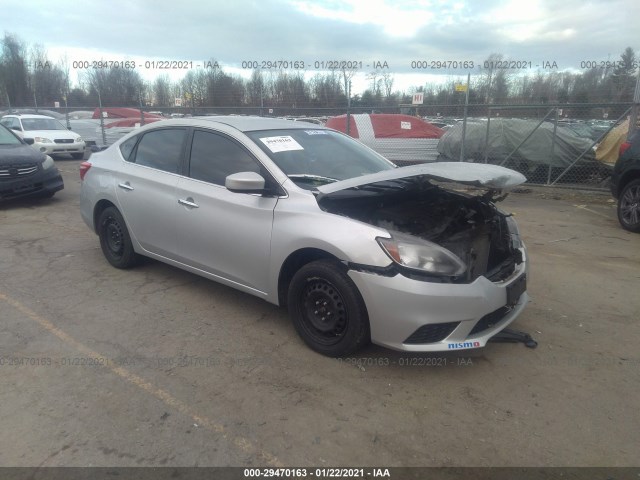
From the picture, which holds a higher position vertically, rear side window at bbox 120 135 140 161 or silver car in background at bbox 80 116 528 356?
rear side window at bbox 120 135 140 161

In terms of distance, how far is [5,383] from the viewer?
3102mm

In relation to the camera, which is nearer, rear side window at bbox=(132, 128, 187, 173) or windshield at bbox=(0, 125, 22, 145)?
rear side window at bbox=(132, 128, 187, 173)

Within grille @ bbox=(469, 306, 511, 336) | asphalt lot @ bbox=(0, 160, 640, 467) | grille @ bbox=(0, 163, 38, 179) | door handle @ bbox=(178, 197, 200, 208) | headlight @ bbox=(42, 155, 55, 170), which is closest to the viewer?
asphalt lot @ bbox=(0, 160, 640, 467)

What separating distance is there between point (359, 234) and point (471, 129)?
9969 mm

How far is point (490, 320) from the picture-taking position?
3.23 meters

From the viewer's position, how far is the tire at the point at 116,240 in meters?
4.95

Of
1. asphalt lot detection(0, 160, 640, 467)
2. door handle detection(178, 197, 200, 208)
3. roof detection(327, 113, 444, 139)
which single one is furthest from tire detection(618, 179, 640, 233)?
door handle detection(178, 197, 200, 208)

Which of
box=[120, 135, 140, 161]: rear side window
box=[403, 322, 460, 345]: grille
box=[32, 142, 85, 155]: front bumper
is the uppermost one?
box=[120, 135, 140, 161]: rear side window

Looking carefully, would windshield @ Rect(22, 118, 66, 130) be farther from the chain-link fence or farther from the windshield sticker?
the windshield sticker

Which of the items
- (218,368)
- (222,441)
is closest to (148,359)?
(218,368)

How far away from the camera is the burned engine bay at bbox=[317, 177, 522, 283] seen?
11.0ft

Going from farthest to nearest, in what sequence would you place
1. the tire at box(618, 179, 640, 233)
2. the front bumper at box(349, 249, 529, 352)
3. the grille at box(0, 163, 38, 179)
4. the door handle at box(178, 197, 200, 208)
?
the grille at box(0, 163, 38, 179)
the tire at box(618, 179, 640, 233)
the door handle at box(178, 197, 200, 208)
the front bumper at box(349, 249, 529, 352)

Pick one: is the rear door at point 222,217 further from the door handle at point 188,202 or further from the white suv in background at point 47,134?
the white suv in background at point 47,134

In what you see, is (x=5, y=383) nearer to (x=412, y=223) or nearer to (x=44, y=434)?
(x=44, y=434)
